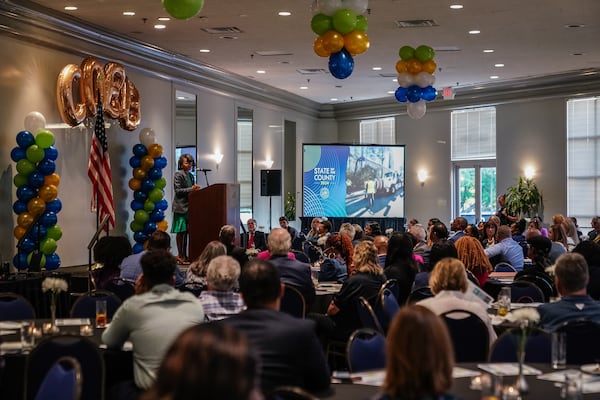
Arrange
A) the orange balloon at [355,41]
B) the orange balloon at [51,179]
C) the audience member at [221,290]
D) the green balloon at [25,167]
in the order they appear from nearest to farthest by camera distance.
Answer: the audience member at [221,290] < the orange balloon at [355,41] < the green balloon at [25,167] < the orange balloon at [51,179]

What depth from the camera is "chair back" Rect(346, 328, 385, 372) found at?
4.40m

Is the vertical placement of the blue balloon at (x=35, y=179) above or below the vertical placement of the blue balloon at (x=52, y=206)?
above

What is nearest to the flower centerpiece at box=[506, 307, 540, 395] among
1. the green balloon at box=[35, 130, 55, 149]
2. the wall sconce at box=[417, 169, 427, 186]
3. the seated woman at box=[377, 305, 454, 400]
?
the seated woman at box=[377, 305, 454, 400]

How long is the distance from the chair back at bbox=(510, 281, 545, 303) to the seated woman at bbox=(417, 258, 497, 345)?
2008 millimetres

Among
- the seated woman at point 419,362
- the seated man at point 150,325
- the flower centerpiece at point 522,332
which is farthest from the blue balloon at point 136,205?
the seated woman at point 419,362

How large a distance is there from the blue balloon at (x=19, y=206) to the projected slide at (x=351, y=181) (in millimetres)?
10118

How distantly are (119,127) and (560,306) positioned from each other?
11.0 meters

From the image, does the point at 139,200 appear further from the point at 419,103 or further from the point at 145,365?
the point at 145,365

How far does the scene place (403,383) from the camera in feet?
8.14

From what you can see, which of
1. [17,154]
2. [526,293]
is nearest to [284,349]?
[526,293]

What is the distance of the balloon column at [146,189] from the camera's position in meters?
14.3

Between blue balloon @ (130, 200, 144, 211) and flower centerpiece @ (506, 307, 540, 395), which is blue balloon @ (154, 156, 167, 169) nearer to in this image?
blue balloon @ (130, 200, 144, 211)

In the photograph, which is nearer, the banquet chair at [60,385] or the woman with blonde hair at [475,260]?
the banquet chair at [60,385]

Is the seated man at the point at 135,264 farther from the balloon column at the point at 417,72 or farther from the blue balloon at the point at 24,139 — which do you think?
the balloon column at the point at 417,72
